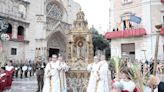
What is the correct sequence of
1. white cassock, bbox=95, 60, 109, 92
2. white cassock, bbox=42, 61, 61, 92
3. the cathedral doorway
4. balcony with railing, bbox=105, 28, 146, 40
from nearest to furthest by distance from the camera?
white cassock, bbox=95, 60, 109, 92 < white cassock, bbox=42, 61, 61, 92 < balcony with railing, bbox=105, 28, 146, 40 < the cathedral doorway

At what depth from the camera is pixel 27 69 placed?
31.4 metres

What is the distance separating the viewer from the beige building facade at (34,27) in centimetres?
3630

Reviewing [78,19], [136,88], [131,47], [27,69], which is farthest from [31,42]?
[136,88]

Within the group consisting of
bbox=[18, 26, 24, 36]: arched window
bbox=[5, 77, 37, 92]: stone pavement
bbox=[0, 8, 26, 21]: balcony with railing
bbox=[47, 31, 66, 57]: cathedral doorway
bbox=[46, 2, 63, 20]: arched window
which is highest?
bbox=[46, 2, 63, 20]: arched window

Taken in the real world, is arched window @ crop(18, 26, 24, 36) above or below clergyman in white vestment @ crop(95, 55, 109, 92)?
above

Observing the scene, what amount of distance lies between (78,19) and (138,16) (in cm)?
1285

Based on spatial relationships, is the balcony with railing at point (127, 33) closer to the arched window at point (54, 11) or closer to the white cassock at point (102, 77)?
the arched window at point (54, 11)

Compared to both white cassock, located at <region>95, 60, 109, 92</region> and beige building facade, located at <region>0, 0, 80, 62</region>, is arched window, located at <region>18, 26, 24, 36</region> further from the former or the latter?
white cassock, located at <region>95, 60, 109, 92</region>

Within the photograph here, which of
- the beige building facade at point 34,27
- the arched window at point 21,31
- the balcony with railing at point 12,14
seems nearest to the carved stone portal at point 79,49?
the beige building facade at point 34,27

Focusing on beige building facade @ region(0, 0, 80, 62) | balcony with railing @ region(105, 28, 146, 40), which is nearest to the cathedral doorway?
beige building facade @ region(0, 0, 80, 62)

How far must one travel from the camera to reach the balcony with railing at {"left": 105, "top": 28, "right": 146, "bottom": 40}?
90.8ft

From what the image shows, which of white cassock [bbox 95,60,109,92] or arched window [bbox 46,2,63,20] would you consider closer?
white cassock [bbox 95,60,109,92]

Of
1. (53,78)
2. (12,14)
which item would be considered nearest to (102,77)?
(53,78)

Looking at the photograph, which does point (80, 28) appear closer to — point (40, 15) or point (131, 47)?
point (131, 47)
